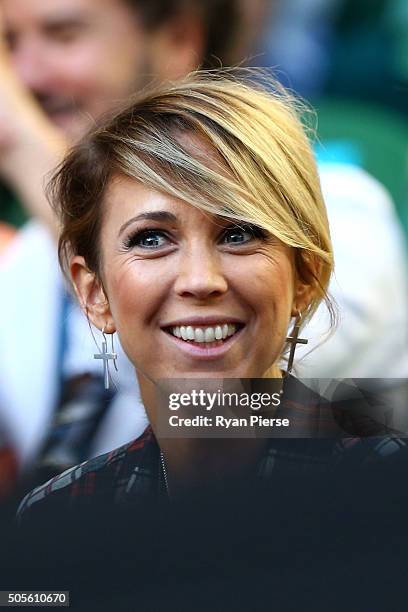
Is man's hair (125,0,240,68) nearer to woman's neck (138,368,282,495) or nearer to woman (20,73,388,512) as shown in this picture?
woman (20,73,388,512)

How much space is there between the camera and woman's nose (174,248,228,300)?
1.67 meters

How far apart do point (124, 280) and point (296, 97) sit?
0.50 metres

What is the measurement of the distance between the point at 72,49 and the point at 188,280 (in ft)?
1.95

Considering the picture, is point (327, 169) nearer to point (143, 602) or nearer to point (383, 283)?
point (383, 283)

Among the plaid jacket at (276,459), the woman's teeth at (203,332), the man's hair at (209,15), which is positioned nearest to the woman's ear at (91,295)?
the woman's teeth at (203,332)

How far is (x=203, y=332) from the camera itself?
1.72 meters

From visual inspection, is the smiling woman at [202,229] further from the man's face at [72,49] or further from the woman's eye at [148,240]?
the man's face at [72,49]

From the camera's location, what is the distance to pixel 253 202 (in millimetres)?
1639

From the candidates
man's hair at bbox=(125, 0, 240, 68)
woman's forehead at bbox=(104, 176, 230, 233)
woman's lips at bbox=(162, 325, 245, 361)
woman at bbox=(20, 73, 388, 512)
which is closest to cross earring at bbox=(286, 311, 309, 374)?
woman at bbox=(20, 73, 388, 512)

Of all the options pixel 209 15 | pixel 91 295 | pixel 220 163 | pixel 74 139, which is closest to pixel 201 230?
pixel 220 163

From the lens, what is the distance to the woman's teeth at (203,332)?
1708 mm

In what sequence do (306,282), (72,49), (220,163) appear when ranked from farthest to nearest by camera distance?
(72,49), (306,282), (220,163)

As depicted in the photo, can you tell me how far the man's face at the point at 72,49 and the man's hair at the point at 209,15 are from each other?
0.09ft

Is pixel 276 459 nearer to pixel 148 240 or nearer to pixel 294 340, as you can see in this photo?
pixel 294 340
